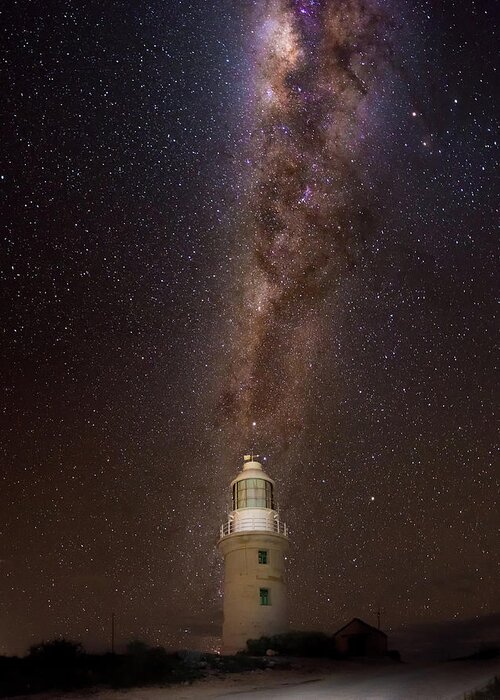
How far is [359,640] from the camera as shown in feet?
91.5

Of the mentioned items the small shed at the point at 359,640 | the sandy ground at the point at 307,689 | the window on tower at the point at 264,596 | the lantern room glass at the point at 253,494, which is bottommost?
the sandy ground at the point at 307,689

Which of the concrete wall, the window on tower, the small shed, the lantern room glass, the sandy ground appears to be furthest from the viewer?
the small shed

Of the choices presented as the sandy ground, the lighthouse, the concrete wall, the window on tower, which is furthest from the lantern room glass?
the sandy ground

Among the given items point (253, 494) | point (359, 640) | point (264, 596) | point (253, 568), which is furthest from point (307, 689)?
point (359, 640)

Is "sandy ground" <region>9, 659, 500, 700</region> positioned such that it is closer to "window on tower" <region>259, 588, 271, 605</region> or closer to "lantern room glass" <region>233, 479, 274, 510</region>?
"window on tower" <region>259, 588, 271, 605</region>

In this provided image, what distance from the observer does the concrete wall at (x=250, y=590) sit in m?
24.8

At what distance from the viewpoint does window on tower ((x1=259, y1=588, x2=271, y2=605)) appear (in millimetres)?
25141

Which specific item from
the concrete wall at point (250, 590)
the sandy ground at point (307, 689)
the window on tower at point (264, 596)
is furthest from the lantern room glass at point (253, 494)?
the sandy ground at point (307, 689)

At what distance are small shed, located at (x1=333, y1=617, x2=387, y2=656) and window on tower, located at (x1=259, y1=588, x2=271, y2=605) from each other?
4585 millimetres

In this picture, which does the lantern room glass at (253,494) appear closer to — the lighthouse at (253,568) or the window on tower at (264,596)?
the lighthouse at (253,568)

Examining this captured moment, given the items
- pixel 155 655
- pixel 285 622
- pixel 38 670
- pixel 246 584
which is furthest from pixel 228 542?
pixel 38 670

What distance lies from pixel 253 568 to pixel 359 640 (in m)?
6.85

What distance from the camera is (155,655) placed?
55.2 ft

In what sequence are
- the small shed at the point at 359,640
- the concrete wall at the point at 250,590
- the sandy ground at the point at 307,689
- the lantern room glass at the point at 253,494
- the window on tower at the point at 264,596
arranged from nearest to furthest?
the sandy ground at the point at 307,689 → the concrete wall at the point at 250,590 → the window on tower at the point at 264,596 → the lantern room glass at the point at 253,494 → the small shed at the point at 359,640
